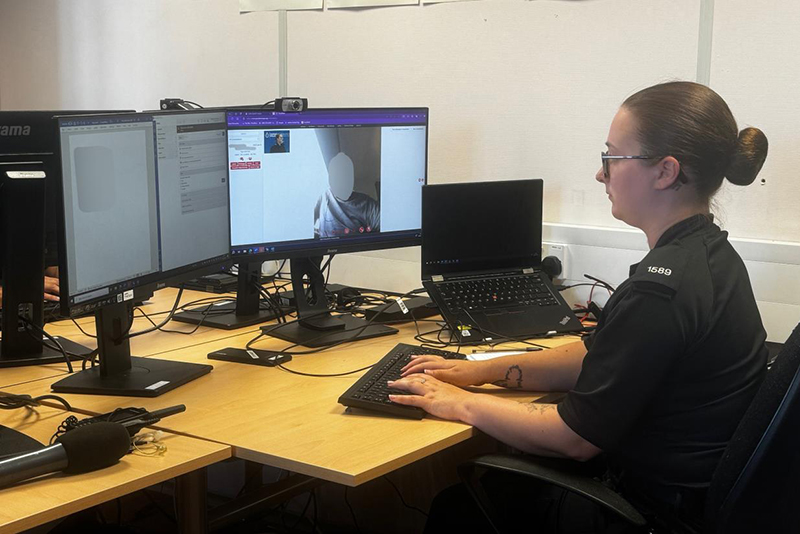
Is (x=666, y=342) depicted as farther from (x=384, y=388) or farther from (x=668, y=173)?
(x=384, y=388)

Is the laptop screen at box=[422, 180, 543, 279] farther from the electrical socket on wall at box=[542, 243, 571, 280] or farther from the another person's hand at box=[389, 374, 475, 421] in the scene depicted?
the another person's hand at box=[389, 374, 475, 421]

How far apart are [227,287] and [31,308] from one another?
2.39 feet

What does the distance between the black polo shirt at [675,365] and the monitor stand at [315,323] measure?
2.55 ft

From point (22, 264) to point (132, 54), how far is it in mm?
1697

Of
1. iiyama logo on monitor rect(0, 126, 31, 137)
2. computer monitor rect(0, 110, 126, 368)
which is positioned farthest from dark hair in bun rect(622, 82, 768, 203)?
iiyama logo on monitor rect(0, 126, 31, 137)

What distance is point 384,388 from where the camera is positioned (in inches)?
69.6

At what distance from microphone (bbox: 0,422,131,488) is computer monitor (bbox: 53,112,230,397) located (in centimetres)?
28

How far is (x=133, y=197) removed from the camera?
1.73 meters

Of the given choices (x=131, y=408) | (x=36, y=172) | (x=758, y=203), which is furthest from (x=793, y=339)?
(x=36, y=172)

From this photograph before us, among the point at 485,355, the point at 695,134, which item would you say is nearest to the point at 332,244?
the point at 485,355

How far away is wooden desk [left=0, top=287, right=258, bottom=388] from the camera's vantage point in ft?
6.34

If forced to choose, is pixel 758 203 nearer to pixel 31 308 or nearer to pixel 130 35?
pixel 31 308

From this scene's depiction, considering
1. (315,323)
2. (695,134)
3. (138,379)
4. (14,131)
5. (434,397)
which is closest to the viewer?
(695,134)

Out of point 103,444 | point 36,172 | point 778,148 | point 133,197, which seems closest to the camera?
point 103,444
